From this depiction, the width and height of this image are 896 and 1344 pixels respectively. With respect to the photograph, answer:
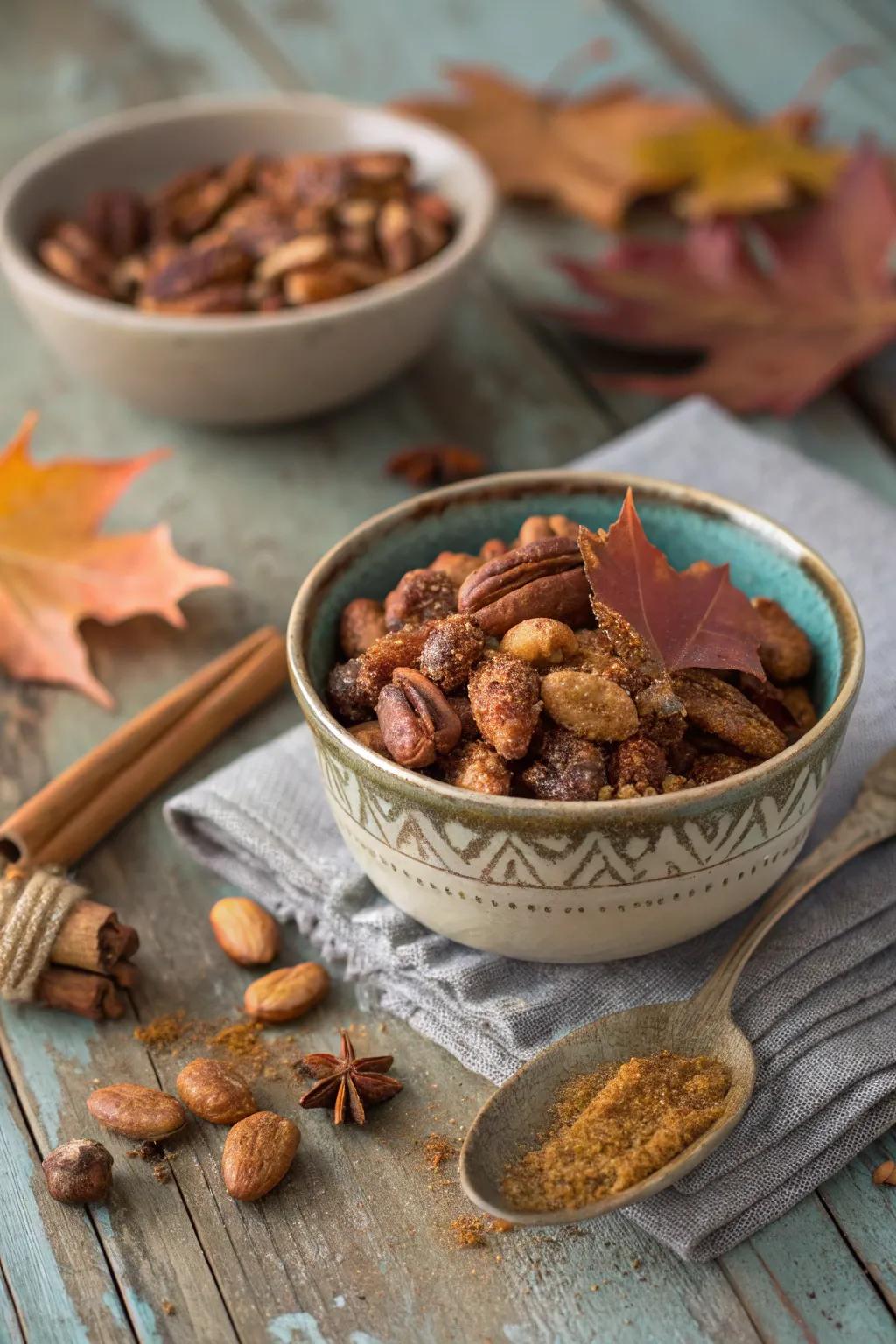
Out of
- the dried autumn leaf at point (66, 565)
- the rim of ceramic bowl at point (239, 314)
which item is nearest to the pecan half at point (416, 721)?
the dried autumn leaf at point (66, 565)

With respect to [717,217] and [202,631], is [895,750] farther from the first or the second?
[717,217]

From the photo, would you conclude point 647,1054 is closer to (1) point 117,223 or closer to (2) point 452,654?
(2) point 452,654

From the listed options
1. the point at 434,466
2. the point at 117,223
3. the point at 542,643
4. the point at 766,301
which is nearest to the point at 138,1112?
the point at 542,643

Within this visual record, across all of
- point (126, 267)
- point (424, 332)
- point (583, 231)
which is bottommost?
point (583, 231)

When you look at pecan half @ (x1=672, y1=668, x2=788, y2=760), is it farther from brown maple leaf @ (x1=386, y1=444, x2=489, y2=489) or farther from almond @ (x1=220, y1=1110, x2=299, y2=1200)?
brown maple leaf @ (x1=386, y1=444, x2=489, y2=489)

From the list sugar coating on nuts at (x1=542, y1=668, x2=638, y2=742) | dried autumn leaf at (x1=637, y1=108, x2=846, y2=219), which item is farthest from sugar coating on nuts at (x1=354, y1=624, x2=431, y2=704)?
dried autumn leaf at (x1=637, y1=108, x2=846, y2=219)

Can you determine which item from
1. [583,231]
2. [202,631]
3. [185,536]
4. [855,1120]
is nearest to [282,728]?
[202,631]
